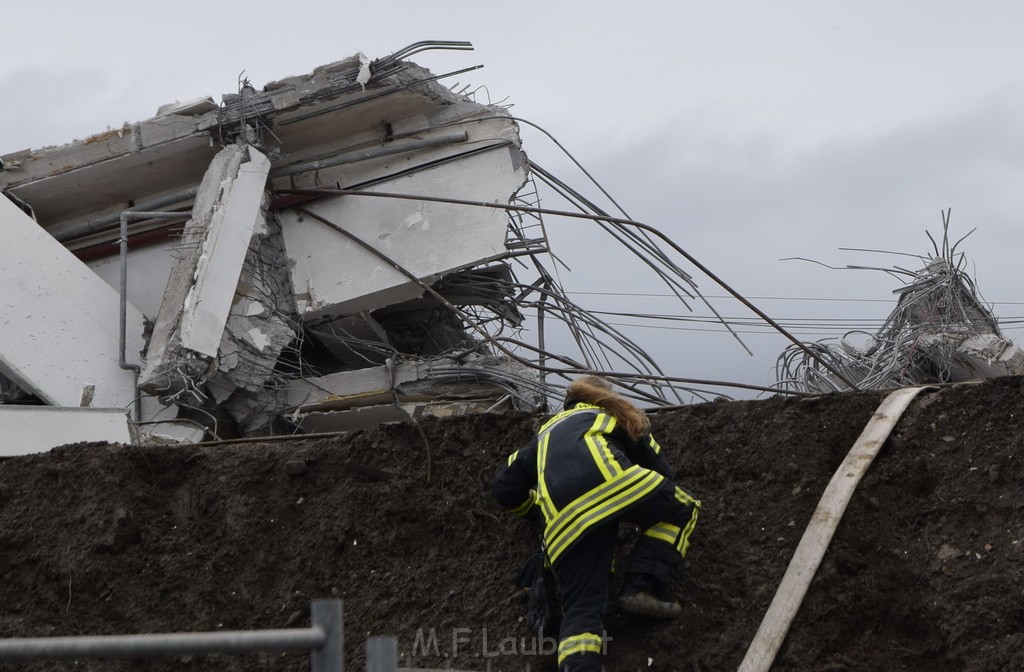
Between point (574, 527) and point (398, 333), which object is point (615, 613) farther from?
point (398, 333)

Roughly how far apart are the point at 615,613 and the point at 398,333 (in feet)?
21.6

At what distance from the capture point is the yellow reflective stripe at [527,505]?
478cm

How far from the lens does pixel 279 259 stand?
32.6 ft

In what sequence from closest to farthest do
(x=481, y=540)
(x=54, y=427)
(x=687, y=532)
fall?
(x=687, y=532), (x=481, y=540), (x=54, y=427)

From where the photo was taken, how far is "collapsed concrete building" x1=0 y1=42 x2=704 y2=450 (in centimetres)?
888

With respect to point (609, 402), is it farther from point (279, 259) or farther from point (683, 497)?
point (279, 259)

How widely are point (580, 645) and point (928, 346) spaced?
230 inches

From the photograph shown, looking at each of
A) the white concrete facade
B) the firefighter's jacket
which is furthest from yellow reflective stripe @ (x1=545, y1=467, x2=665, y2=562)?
the white concrete facade

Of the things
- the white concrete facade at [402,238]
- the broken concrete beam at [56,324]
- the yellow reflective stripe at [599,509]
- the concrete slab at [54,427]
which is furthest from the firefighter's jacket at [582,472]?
the broken concrete beam at [56,324]

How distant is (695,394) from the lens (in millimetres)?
6898

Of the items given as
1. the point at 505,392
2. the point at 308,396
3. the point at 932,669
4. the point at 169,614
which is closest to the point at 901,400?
the point at 932,669

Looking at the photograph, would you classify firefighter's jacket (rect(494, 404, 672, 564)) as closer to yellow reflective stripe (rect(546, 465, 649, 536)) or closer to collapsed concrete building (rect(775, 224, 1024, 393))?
yellow reflective stripe (rect(546, 465, 649, 536))

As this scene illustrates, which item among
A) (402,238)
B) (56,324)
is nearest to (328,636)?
(56,324)

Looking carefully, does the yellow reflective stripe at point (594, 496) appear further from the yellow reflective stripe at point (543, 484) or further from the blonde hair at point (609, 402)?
the blonde hair at point (609, 402)
